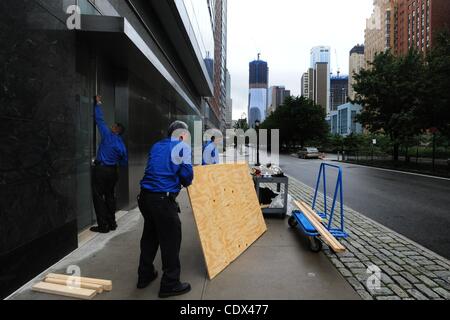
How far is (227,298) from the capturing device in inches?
142

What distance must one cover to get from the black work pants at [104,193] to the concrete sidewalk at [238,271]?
36cm

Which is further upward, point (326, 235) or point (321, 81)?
point (321, 81)

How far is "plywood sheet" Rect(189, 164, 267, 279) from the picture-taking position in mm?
4199

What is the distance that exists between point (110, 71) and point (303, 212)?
5.42 meters

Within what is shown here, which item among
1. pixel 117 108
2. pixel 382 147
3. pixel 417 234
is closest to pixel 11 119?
pixel 117 108

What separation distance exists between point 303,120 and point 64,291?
58.9 metres

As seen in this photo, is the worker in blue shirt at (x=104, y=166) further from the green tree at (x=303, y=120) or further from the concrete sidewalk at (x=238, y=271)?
the green tree at (x=303, y=120)

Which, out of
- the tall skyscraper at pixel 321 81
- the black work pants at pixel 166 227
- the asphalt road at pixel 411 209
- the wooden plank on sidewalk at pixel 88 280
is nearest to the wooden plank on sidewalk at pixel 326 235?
the asphalt road at pixel 411 209

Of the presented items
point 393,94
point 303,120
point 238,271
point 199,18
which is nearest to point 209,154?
point 238,271

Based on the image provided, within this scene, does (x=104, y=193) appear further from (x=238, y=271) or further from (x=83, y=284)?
(x=238, y=271)

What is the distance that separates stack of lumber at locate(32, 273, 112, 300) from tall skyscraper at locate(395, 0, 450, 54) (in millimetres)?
113624

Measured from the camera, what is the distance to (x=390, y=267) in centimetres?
463

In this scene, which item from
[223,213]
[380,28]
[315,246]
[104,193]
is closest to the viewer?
[223,213]

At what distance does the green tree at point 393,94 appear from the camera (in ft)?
76.2
